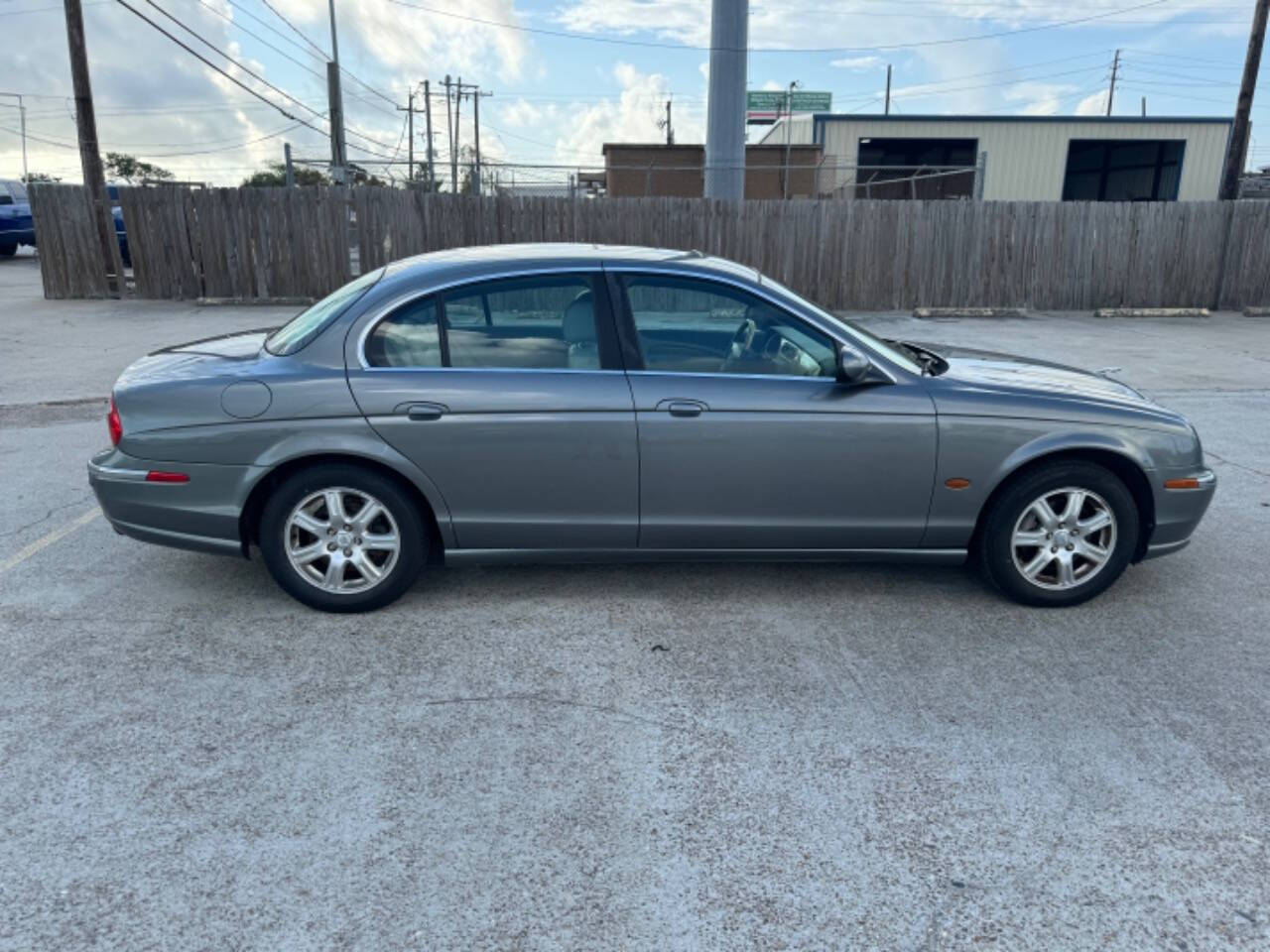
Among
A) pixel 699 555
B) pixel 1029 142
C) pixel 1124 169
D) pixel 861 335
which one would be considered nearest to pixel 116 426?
pixel 699 555

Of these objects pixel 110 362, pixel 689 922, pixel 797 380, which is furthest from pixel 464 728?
pixel 110 362

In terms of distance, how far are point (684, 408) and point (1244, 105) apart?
21.6 m

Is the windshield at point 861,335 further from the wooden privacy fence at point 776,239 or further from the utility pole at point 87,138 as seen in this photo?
the utility pole at point 87,138

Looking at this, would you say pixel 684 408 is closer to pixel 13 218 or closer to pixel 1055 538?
pixel 1055 538

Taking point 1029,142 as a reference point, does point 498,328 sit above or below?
below

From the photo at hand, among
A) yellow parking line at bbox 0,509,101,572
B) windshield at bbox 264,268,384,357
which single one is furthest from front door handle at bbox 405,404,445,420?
yellow parking line at bbox 0,509,101,572

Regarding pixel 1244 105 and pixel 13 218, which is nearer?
pixel 1244 105

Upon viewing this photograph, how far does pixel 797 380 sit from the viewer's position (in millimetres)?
4090

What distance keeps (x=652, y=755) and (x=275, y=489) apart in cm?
208

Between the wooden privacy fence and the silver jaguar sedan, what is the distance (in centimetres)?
1172

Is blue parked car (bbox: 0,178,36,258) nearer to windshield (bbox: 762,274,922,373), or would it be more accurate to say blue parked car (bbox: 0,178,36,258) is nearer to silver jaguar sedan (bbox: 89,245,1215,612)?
silver jaguar sedan (bbox: 89,245,1215,612)

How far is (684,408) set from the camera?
4023mm

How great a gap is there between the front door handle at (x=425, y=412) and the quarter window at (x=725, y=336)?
36.0 inches

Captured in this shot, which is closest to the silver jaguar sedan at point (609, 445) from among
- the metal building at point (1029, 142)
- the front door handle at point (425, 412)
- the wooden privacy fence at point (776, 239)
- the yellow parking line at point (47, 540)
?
the front door handle at point (425, 412)
